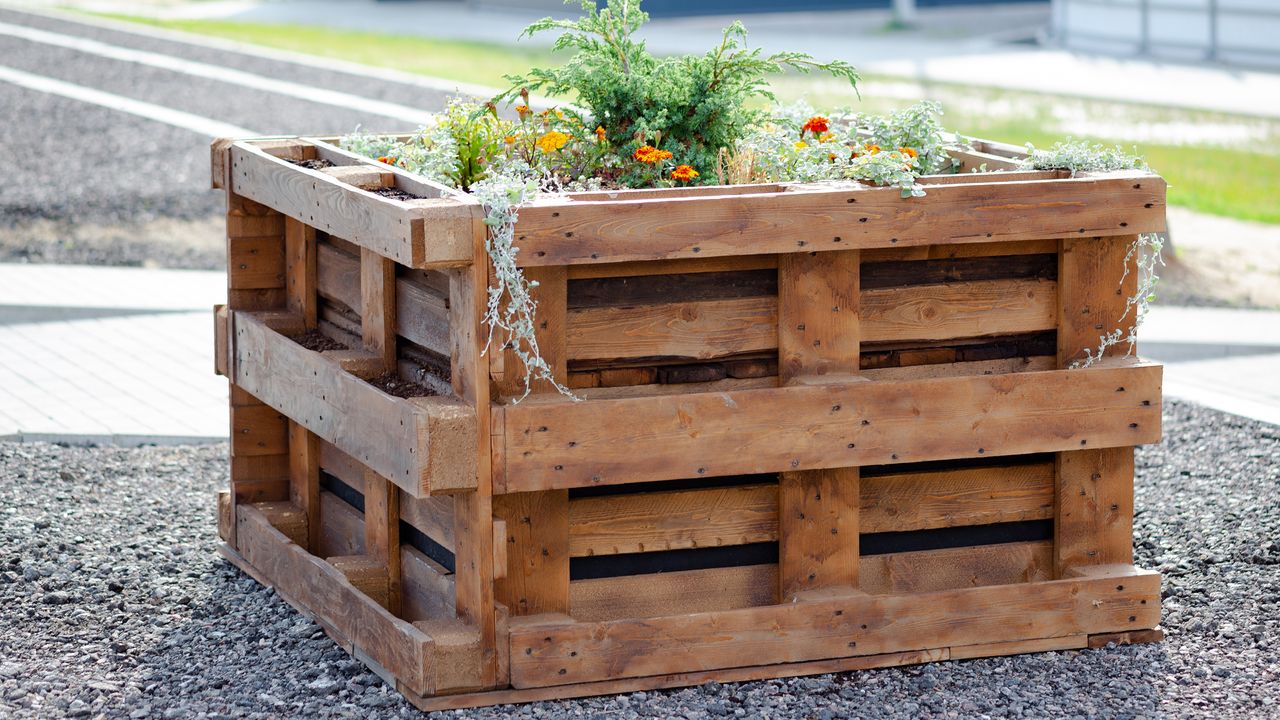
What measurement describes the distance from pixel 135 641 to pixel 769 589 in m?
1.85

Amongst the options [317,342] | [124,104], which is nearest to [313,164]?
[317,342]

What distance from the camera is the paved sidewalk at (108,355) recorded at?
24.0 ft

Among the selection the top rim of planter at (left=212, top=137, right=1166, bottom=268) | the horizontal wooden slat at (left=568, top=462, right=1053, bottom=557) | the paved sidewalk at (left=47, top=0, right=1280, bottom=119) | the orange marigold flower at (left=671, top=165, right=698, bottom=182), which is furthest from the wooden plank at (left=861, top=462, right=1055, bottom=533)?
the paved sidewalk at (left=47, top=0, right=1280, bottom=119)

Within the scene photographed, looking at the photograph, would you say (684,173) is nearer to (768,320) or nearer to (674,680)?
(768,320)

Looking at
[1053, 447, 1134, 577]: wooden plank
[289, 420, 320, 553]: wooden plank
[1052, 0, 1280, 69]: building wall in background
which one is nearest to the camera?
[1053, 447, 1134, 577]: wooden plank

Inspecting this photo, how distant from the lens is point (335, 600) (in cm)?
484

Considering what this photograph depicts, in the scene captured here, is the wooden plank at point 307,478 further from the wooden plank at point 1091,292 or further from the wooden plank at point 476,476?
the wooden plank at point 1091,292

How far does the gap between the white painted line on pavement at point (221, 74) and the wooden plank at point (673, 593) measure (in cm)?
1014

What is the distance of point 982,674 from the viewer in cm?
468

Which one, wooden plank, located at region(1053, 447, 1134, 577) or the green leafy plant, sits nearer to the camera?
wooden plank, located at region(1053, 447, 1134, 577)

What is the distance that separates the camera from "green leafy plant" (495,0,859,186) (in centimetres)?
507

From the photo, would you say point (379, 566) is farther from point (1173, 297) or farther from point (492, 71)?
point (492, 71)

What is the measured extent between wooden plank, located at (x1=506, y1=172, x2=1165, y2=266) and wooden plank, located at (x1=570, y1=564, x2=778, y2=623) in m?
0.90

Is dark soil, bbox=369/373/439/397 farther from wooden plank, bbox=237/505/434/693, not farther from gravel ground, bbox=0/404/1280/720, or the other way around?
gravel ground, bbox=0/404/1280/720
